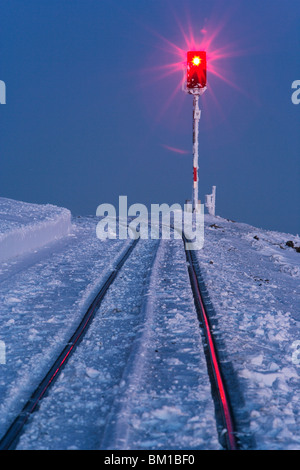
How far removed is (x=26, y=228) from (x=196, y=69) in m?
17.7

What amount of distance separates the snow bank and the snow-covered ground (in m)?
2.00

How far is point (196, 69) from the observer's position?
1104 inches

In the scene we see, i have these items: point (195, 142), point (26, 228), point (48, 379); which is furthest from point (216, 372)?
point (195, 142)

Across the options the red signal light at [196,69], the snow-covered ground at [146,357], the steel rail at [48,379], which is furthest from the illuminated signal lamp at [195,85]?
the steel rail at [48,379]

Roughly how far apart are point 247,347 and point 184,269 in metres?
5.15

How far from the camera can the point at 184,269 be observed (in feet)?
38.5

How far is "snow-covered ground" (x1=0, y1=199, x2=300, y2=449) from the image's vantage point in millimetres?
4488

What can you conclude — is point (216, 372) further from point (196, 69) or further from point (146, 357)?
point (196, 69)

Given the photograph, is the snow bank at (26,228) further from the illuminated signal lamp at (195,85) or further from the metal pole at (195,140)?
the illuminated signal lamp at (195,85)

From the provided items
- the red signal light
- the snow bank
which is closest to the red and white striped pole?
the red signal light

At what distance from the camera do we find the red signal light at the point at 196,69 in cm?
2758

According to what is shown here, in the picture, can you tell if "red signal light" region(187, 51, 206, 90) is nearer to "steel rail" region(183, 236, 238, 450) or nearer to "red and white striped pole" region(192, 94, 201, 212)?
"red and white striped pole" region(192, 94, 201, 212)

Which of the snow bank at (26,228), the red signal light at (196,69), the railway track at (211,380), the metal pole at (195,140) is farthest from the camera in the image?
the metal pole at (195,140)
